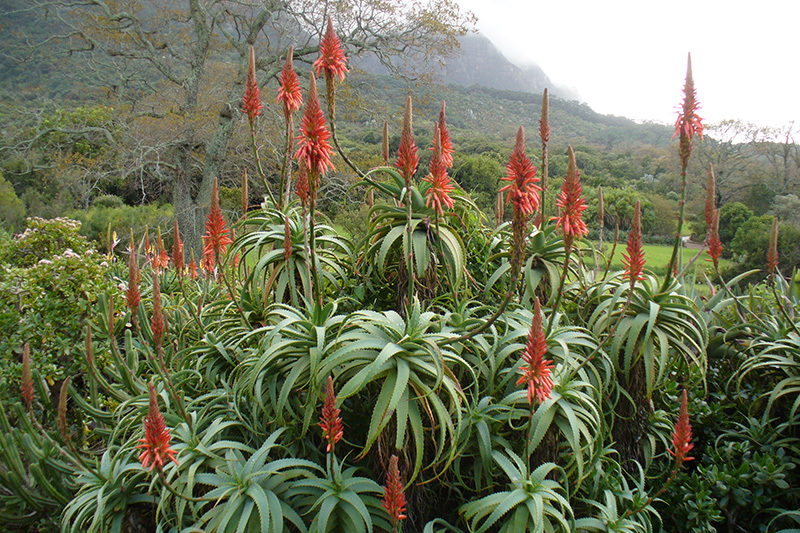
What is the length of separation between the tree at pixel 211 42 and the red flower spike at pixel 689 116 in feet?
39.7

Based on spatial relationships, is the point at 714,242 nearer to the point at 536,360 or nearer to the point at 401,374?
the point at 536,360

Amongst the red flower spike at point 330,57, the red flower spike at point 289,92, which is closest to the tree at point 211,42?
the red flower spike at point 289,92

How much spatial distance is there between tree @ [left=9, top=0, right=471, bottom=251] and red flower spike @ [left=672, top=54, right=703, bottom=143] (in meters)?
12.1

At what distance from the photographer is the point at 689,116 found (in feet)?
6.14

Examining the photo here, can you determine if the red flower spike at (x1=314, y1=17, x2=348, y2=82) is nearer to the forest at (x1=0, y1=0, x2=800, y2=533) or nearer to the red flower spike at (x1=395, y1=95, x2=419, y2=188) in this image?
the forest at (x1=0, y1=0, x2=800, y2=533)

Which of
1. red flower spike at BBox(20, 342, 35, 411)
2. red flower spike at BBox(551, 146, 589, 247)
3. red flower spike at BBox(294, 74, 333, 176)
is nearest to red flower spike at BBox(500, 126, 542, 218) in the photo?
red flower spike at BBox(551, 146, 589, 247)

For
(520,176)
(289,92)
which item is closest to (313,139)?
(289,92)

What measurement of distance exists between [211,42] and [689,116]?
16.8m

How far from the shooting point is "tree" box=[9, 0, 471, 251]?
1277cm

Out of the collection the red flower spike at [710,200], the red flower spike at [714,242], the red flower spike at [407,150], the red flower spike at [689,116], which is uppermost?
the red flower spike at [689,116]

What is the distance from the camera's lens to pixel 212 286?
3846mm

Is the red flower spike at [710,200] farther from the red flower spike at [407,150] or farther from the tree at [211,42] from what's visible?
the tree at [211,42]

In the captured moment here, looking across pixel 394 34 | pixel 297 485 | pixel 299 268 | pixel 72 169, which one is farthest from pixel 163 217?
pixel 297 485

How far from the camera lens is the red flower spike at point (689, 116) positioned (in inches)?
72.2
